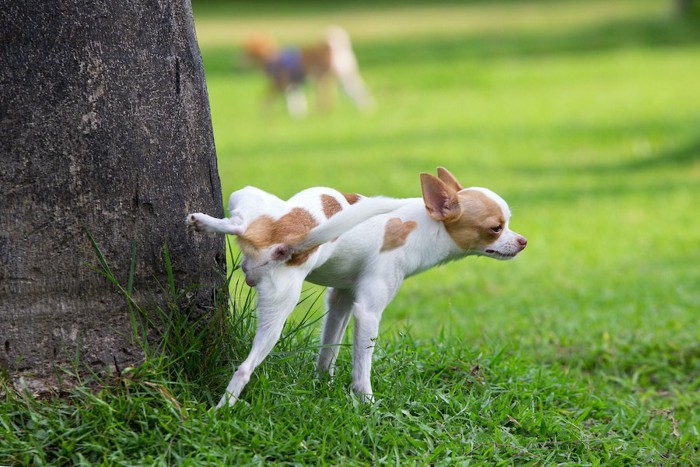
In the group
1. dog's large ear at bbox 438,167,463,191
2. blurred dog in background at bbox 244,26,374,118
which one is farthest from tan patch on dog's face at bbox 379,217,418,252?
blurred dog in background at bbox 244,26,374,118

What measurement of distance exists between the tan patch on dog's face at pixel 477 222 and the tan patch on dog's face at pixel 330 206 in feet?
1.29

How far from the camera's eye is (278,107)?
19.8m

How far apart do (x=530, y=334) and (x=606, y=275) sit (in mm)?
2217

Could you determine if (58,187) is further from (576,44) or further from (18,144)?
(576,44)

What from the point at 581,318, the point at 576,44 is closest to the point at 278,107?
the point at 576,44

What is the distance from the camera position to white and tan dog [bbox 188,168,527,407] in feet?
11.5

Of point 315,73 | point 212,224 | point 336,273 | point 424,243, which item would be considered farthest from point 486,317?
point 315,73

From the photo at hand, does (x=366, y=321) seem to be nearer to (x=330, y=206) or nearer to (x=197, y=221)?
(x=330, y=206)

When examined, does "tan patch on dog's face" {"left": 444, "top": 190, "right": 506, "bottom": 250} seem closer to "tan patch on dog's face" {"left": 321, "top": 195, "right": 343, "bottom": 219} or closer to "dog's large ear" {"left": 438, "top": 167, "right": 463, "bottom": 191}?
"dog's large ear" {"left": 438, "top": 167, "right": 463, "bottom": 191}

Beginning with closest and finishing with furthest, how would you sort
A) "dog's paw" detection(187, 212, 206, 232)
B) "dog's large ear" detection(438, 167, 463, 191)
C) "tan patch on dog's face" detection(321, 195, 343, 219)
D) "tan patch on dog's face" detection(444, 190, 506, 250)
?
1. "dog's paw" detection(187, 212, 206, 232)
2. "tan patch on dog's face" detection(321, 195, 343, 219)
3. "tan patch on dog's face" detection(444, 190, 506, 250)
4. "dog's large ear" detection(438, 167, 463, 191)

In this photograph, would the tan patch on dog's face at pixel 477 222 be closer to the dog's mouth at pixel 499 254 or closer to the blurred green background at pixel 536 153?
the dog's mouth at pixel 499 254

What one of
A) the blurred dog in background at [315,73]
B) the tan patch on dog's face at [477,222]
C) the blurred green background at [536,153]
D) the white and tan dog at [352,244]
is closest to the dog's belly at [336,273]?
the white and tan dog at [352,244]

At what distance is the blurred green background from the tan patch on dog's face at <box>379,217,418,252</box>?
6.72ft

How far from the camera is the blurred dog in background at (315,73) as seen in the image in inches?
747
